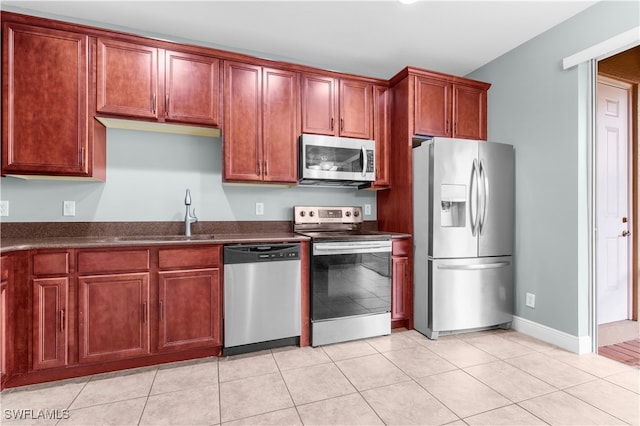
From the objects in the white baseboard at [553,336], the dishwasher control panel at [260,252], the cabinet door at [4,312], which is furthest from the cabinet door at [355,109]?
the cabinet door at [4,312]

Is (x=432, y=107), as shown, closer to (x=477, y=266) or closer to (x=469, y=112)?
(x=469, y=112)

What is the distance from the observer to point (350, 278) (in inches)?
109

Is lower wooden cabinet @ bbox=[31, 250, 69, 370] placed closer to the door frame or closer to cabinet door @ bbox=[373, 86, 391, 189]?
cabinet door @ bbox=[373, 86, 391, 189]

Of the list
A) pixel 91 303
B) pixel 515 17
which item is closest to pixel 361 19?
pixel 515 17

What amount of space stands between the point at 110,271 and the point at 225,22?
7.10 ft

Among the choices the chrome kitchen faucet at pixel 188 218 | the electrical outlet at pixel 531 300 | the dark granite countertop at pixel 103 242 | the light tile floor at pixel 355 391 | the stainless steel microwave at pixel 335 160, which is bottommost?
the light tile floor at pixel 355 391

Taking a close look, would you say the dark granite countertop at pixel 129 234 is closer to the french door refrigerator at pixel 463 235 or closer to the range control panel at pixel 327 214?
the range control panel at pixel 327 214

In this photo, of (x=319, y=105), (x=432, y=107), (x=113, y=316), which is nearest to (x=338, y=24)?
(x=319, y=105)

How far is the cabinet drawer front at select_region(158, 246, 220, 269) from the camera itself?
2.28 metres

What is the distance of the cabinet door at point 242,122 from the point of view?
2.72 metres

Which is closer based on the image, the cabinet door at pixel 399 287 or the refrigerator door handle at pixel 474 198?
the refrigerator door handle at pixel 474 198

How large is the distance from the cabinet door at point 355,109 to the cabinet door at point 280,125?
48 centimetres

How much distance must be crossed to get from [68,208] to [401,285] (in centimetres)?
299

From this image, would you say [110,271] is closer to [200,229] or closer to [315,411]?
[200,229]
